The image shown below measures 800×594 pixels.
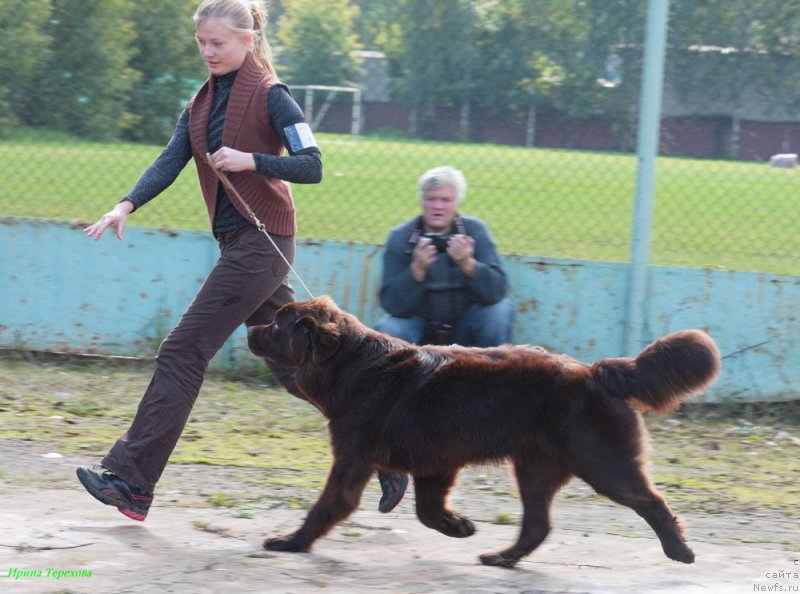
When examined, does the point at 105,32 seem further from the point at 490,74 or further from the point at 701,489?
the point at 701,489

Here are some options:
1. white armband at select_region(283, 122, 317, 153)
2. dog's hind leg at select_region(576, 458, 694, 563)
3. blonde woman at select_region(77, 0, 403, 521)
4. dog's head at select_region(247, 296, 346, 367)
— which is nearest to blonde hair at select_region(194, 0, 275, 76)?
blonde woman at select_region(77, 0, 403, 521)

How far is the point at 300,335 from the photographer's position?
4371mm

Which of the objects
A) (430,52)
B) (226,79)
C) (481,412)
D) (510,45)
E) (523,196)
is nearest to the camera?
(481,412)

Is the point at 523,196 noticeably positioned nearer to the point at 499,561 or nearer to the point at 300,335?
the point at 300,335

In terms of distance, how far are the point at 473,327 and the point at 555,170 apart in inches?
75.3

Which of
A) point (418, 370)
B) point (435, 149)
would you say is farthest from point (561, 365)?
point (435, 149)

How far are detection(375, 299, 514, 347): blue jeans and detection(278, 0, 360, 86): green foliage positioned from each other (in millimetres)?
1924

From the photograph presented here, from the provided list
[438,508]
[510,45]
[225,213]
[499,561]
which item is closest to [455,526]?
[438,508]

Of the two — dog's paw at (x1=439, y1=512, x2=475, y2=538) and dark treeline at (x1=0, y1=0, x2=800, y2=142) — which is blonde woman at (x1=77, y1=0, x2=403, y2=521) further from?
dark treeline at (x1=0, y1=0, x2=800, y2=142)

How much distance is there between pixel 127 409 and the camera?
6.45 metres

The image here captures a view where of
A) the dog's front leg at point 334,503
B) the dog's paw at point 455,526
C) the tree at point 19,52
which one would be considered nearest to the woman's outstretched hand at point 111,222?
the dog's front leg at point 334,503

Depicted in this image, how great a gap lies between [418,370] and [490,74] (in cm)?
304

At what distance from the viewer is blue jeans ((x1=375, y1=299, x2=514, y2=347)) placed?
622 cm

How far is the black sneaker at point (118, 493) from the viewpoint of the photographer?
4.38 meters
